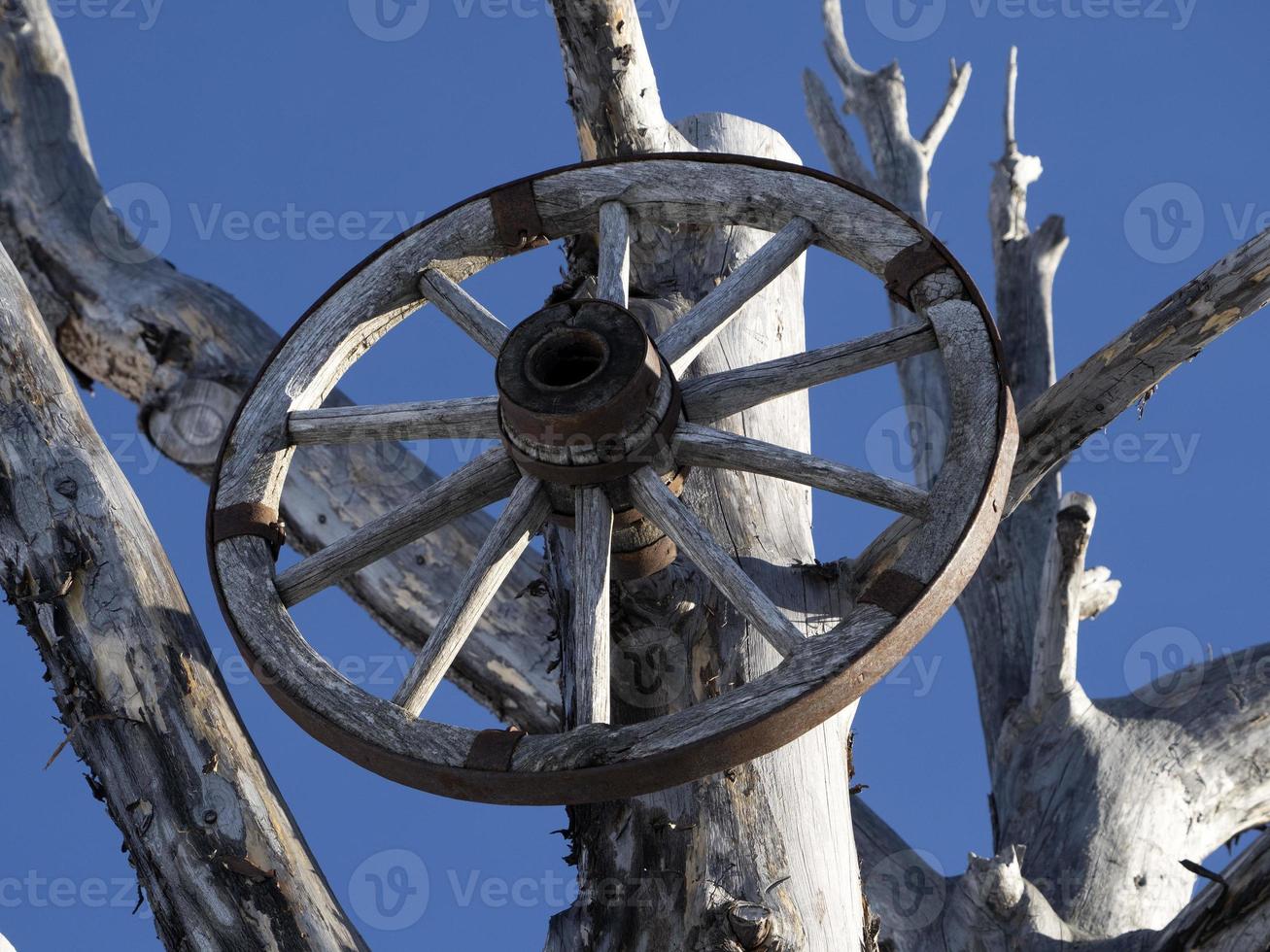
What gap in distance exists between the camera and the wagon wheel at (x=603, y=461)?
242 centimetres

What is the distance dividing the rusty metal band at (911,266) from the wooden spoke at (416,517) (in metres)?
0.81

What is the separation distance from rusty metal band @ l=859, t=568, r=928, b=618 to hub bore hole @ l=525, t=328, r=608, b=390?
2.19ft

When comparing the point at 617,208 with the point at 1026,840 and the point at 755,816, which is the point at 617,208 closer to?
the point at 755,816

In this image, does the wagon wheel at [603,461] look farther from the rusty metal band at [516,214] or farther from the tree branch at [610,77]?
the tree branch at [610,77]

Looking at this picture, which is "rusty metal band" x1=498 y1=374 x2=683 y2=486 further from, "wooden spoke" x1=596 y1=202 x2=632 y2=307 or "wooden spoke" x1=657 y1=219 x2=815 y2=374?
"wooden spoke" x1=596 y1=202 x2=632 y2=307

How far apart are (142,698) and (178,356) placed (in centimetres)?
247

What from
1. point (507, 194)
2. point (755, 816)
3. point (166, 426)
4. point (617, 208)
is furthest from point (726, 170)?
point (166, 426)

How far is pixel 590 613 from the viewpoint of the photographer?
2725mm

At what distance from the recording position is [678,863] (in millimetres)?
2773

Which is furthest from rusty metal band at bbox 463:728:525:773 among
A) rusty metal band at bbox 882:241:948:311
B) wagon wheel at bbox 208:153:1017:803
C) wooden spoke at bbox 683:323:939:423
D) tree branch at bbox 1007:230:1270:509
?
tree branch at bbox 1007:230:1270:509

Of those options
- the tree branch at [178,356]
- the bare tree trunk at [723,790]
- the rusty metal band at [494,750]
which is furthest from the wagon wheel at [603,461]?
the tree branch at [178,356]

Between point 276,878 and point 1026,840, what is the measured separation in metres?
2.35

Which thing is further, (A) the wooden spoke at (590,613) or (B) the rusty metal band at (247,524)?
(B) the rusty metal band at (247,524)

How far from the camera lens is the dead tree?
9.02 ft
